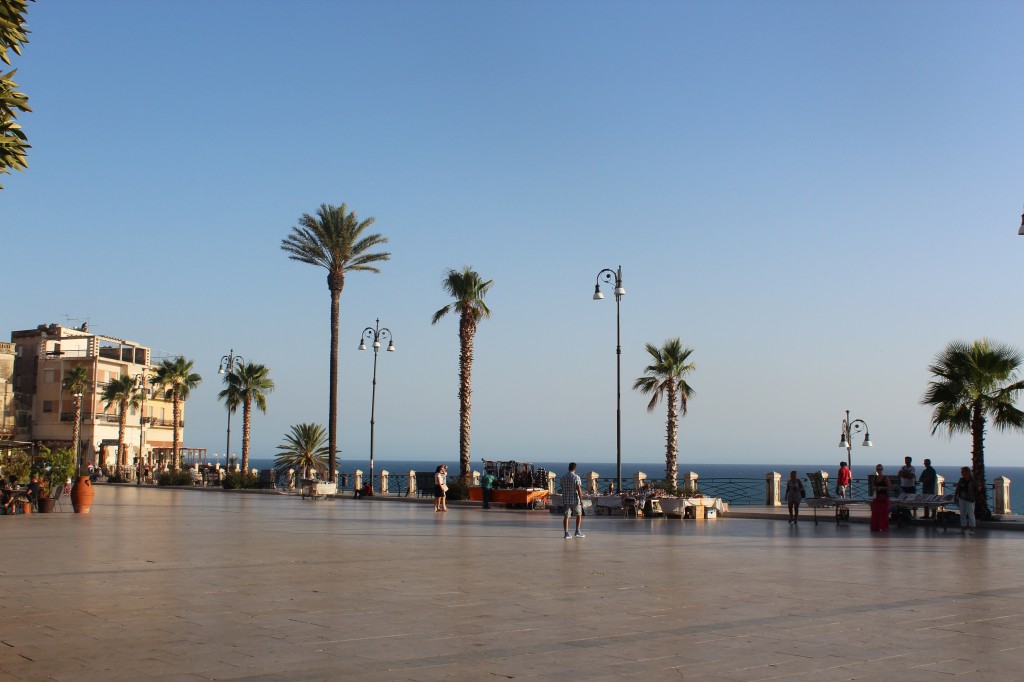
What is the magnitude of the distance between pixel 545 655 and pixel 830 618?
3404mm

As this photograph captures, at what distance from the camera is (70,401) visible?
82.6 meters

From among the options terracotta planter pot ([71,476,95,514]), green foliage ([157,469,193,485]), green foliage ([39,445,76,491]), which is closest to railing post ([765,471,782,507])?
terracotta planter pot ([71,476,95,514])

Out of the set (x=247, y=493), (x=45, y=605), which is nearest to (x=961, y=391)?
(x=45, y=605)

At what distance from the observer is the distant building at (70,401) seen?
82.4 metres

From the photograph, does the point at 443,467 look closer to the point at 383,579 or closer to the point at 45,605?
the point at 383,579

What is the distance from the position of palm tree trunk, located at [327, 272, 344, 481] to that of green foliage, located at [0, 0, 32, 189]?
39.3 metres

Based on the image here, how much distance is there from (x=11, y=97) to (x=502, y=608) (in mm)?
6502

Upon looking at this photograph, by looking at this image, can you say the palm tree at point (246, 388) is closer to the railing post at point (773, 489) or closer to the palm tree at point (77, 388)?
the palm tree at point (77, 388)

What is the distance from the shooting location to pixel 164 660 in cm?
738

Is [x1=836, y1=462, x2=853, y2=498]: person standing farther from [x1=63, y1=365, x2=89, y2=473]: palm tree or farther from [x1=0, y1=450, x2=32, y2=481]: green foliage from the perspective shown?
[x1=63, y1=365, x2=89, y2=473]: palm tree

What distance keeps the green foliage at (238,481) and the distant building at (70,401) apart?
30262 millimetres

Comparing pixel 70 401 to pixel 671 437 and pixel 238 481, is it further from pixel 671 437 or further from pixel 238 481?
pixel 671 437

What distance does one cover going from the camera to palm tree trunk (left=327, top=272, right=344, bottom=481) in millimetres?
45875

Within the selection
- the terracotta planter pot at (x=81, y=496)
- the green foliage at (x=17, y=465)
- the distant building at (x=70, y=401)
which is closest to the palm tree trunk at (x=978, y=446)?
the terracotta planter pot at (x=81, y=496)
